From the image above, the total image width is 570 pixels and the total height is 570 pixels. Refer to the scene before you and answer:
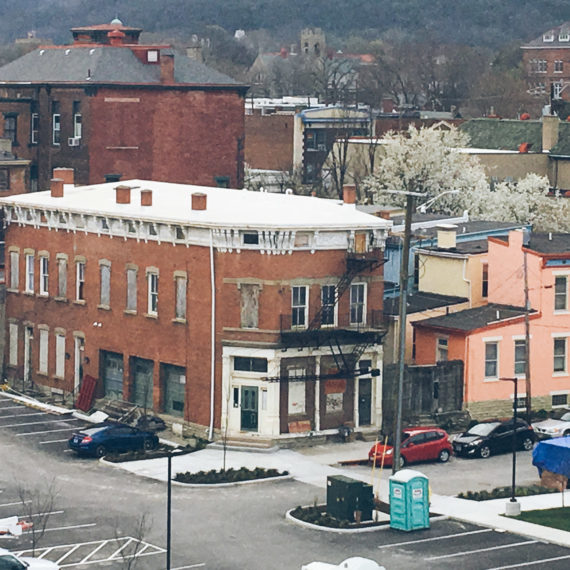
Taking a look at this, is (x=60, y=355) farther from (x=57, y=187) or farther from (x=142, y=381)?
(x=57, y=187)

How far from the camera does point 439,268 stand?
7100 cm

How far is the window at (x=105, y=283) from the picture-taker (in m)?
66.9

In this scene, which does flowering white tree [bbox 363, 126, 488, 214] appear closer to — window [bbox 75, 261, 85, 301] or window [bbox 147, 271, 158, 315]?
window [bbox 75, 261, 85, 301]

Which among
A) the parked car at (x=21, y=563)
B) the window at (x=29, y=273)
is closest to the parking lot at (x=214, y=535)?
the parked car at (x=21, y=563)

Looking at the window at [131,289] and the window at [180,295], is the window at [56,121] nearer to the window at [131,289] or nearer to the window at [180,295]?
the window at [131,289]

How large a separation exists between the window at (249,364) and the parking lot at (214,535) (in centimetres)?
552

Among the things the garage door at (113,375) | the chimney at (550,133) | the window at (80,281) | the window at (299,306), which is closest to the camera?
the window at (299,306)

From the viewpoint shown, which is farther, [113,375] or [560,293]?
[560,293]

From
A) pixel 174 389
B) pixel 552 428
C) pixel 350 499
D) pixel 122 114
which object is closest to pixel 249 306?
pixel 174 389

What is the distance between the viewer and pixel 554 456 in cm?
5503

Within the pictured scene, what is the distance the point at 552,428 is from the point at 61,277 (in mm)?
20301

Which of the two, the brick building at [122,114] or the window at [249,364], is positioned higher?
the brick building at [122,114]

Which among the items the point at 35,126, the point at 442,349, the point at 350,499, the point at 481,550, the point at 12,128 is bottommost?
the point at 481,550

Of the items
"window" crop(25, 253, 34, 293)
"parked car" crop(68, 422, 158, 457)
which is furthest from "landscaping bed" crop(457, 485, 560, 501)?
"window" crop(25, 253, 34, 293)
